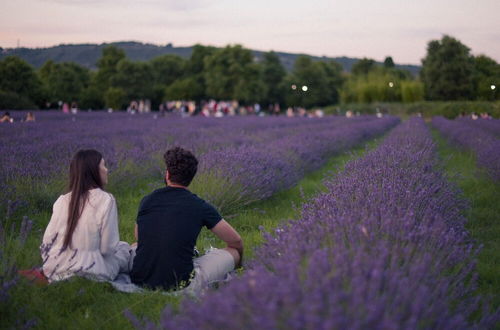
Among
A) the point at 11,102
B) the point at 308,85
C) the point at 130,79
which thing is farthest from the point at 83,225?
the point at 308,85

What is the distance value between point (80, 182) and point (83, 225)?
24cm

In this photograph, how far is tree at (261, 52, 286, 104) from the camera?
73625 mm

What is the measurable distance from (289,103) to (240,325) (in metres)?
72.5

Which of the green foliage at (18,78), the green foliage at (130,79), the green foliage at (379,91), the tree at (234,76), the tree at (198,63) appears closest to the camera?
the green foliage at (18,78)

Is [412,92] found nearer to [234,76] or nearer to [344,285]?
[234,76]

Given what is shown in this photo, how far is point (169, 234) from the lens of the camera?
3143 mm

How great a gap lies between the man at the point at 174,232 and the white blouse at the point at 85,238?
202 millimetres

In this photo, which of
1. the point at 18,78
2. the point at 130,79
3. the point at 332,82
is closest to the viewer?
the point at 18,78

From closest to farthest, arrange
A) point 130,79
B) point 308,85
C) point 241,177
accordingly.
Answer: point 241,177 < point 130,79 < point 308,85

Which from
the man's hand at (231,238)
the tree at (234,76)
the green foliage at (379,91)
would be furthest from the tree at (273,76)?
the man's hand at (231,238)

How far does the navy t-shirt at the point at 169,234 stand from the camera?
3.15 meters

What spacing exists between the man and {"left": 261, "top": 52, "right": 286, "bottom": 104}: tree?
6997cm

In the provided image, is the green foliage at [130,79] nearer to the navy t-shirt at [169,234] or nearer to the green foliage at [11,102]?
the green foliage at [11,102]

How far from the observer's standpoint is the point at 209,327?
64.0 inches
